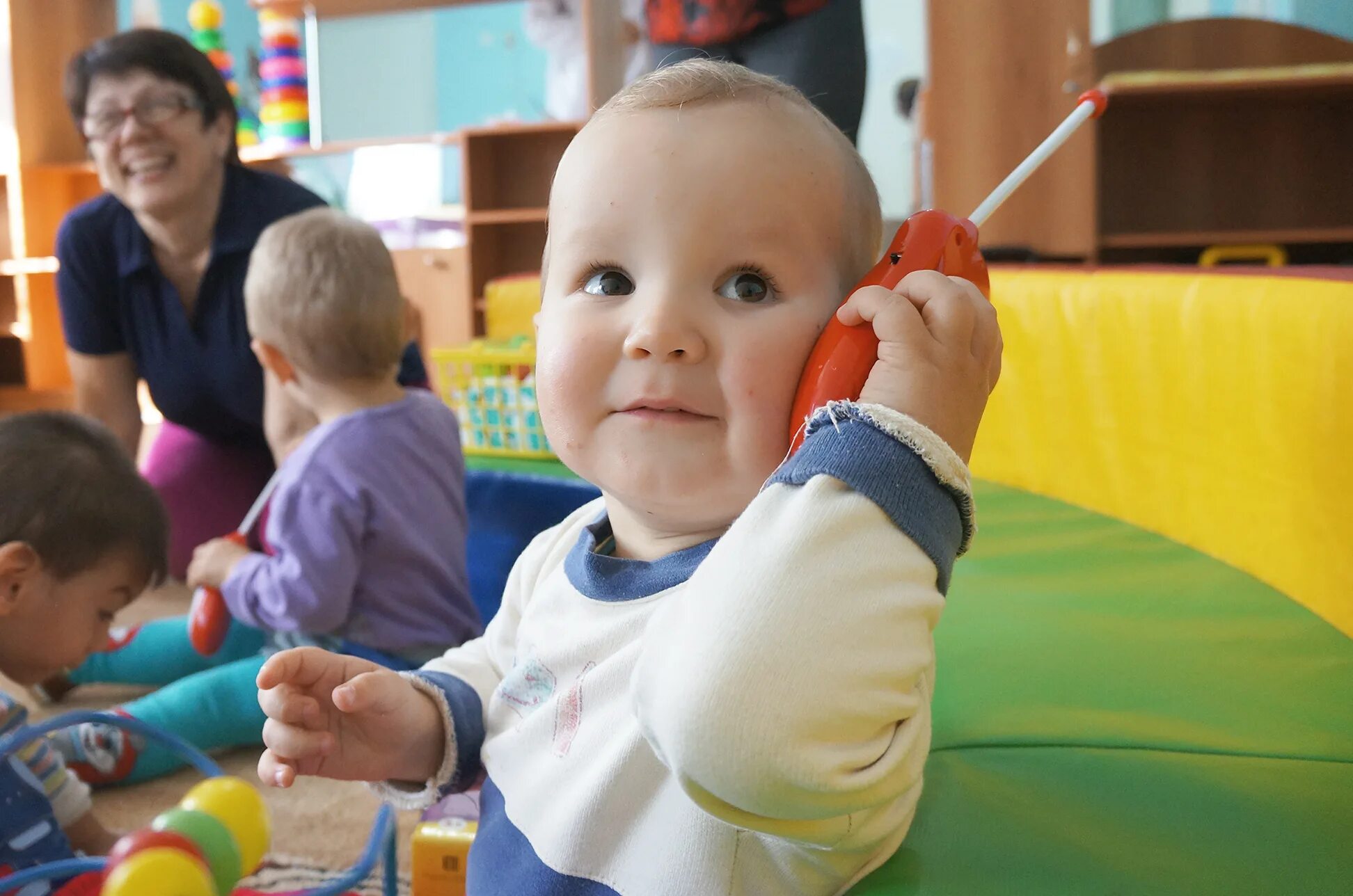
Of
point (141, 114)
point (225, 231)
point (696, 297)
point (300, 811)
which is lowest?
point (300, 811)

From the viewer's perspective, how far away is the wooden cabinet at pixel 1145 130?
3135 mm

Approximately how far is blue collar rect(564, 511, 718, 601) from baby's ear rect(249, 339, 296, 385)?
863mm

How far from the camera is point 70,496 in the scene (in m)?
1.07

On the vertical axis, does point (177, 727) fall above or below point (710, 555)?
below

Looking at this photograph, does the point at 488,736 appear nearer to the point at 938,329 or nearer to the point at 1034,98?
the point at 938,329

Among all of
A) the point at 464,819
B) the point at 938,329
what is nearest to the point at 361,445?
the point at 464,819

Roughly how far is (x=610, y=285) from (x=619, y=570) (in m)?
0.16

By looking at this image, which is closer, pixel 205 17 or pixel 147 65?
pixel 147 65

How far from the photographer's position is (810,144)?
1.88ft

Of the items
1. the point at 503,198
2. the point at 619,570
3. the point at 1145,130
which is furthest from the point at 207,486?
the point at 1145,130

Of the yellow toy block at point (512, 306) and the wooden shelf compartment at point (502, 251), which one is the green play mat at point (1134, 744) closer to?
the yellow toy block at point (512, 306)

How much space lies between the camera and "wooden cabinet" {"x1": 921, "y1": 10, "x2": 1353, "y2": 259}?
3.13 m

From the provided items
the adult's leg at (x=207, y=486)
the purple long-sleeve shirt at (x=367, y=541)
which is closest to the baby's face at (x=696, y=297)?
the purple long-sleeve shirt at (x=367, y=541)

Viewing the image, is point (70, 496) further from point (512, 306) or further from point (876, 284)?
point (512, 306)
